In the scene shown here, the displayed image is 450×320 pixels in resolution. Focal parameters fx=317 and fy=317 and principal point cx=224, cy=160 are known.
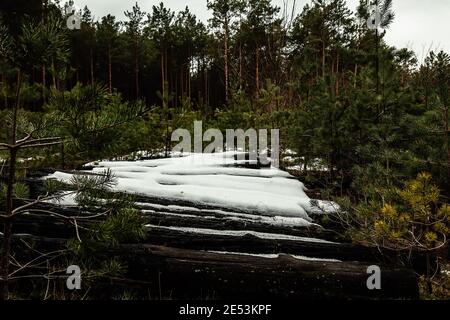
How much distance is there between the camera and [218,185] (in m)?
5.89

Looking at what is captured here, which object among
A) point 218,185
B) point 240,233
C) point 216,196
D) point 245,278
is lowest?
point 245,278

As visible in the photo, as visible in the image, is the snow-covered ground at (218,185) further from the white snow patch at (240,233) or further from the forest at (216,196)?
the white snow patch at (240,233)

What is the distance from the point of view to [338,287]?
354cm

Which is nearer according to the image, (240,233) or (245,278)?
(245,278)

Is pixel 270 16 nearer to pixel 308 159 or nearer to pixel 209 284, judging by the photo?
pixel 308 159

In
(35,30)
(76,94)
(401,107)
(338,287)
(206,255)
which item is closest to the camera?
(35,30)

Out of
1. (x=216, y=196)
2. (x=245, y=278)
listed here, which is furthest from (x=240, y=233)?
(x=216, y=196)

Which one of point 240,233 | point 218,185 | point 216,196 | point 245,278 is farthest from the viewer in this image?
point 218,185

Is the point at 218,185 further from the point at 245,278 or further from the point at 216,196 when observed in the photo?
the point at 245,278

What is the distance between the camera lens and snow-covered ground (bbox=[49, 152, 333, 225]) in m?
5.12

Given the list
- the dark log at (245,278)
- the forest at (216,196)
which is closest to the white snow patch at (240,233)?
the forest at (216,196)

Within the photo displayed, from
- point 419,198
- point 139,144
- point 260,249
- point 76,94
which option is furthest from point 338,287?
point 139,144

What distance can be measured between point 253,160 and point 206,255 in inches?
169

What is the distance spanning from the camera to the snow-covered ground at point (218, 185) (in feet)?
16.8
